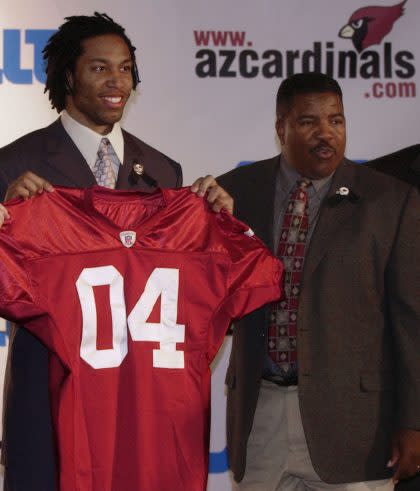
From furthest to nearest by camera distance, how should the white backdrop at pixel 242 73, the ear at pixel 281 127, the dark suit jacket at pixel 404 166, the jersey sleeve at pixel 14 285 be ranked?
1. the white backdrop at pixel 242 73
2. the dark suit jacket at pixel 404 166
3. the ear at pixel 281 127
4. the jersey sleeve at pixel 14 285

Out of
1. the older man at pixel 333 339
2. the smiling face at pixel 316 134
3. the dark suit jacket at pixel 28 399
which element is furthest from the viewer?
the smiling face at pixel 316 134

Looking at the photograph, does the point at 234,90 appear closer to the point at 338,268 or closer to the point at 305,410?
the point at 338,268

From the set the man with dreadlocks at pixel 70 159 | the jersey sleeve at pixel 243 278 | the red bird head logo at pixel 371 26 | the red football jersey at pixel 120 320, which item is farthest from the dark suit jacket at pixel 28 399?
the red bird head logo at pixel 371 26

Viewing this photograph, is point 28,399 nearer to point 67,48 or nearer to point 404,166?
point 67,48

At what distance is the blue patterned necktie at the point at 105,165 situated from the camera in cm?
232

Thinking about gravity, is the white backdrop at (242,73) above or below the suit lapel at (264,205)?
above

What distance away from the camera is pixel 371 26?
3.41 metres

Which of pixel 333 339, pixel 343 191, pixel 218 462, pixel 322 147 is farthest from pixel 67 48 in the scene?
pixel 218 462

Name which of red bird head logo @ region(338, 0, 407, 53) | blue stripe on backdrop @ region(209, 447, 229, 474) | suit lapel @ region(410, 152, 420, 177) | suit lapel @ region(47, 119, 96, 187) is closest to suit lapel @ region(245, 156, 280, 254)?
suit lapel @ region(47, 119, 96, 187)

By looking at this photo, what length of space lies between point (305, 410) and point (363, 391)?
0.52ft

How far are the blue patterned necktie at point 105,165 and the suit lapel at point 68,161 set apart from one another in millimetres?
32

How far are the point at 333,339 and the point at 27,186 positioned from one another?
0.87 metres

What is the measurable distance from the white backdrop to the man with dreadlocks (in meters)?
0.87

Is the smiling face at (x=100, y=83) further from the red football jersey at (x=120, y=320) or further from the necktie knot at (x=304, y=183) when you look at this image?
the necktie knot at (x=304, y=183)
